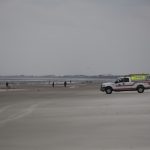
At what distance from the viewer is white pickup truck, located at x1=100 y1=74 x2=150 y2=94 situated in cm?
4512

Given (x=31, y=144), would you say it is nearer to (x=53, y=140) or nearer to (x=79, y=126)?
(x=53, y=140)

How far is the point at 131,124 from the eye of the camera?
15227mm

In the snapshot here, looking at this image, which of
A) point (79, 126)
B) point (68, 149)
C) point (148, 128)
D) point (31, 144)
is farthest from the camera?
point (79, 126)

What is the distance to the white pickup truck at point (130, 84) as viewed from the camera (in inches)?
1777

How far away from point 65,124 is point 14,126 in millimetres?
1765

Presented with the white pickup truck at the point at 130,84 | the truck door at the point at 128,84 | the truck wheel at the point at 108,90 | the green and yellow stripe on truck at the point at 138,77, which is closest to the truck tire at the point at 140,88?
the white pickup truck at the point at 130,84

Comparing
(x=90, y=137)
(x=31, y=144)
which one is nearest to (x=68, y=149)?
(x=31, y=144)

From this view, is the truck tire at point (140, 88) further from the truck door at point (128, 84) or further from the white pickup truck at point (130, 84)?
the truck door at point (128, 84)

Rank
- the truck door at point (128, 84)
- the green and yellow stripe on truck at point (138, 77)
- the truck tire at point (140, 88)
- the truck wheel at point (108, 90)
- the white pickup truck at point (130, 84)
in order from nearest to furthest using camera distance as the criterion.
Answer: the truck wheel at point (108, 90)
the truck tire at point (140, 88)
the white pickup truck at point (130, 84)
the truck door at point (128, 84)
the green and yellow stripe on truck at point (138, 77)

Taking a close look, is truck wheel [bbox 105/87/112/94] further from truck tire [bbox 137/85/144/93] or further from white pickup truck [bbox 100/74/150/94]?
truck tire [bbox 137/85/144/93]

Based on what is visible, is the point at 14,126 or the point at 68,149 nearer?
the point at 68,149

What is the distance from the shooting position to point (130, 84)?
45406 mm

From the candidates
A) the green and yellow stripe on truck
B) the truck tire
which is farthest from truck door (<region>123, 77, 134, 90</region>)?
the truck tire

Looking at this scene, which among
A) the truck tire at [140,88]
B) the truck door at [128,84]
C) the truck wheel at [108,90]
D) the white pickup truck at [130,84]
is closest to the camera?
the truck wheel at [108,90]
